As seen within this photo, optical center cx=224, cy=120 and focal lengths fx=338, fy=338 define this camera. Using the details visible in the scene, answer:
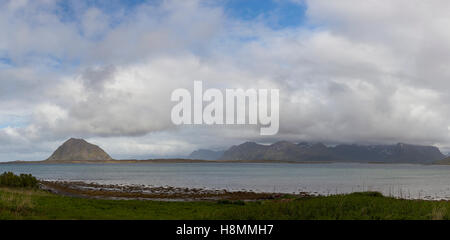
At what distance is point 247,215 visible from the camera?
23.1 meters

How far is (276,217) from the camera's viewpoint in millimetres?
22391
